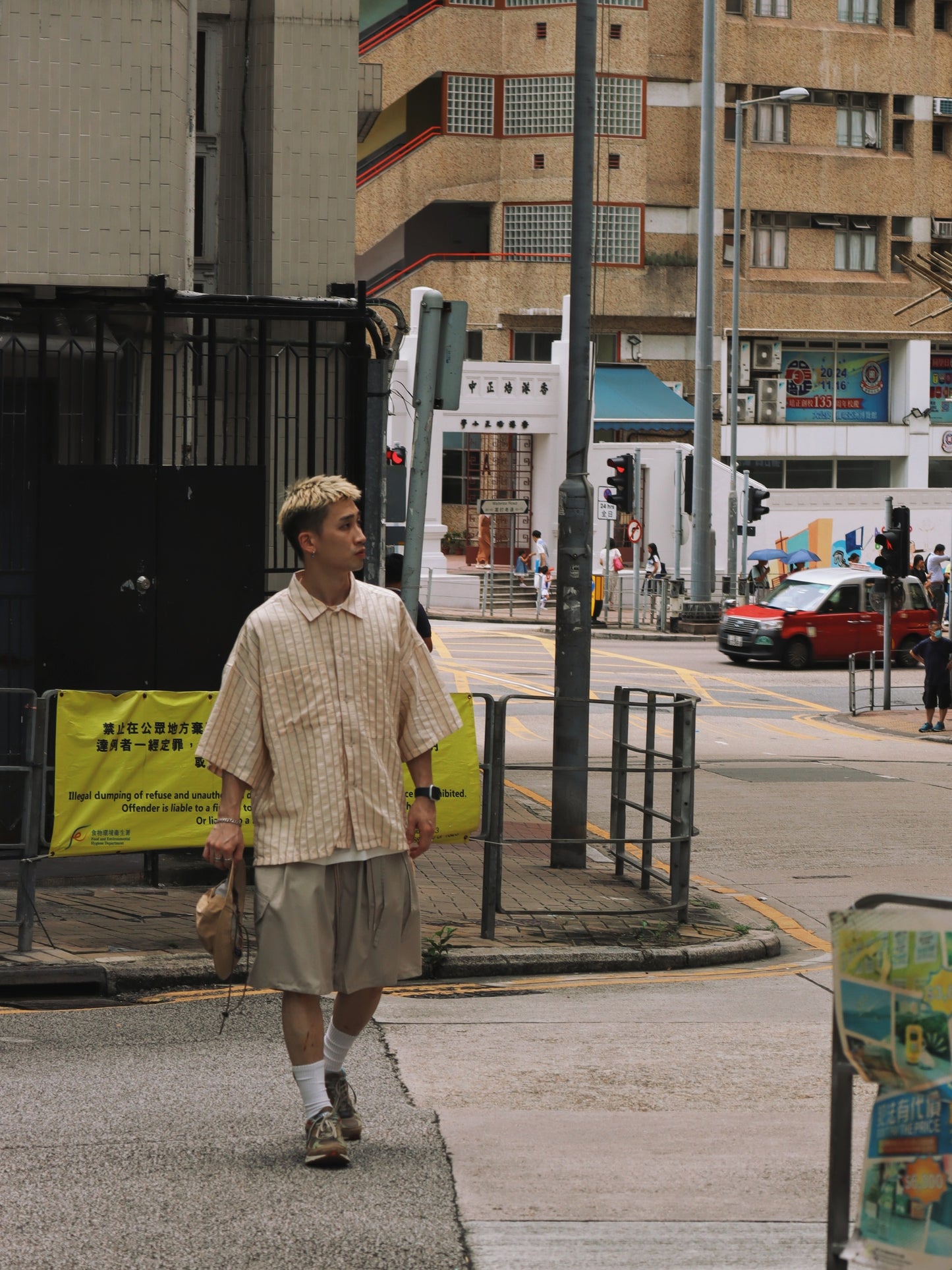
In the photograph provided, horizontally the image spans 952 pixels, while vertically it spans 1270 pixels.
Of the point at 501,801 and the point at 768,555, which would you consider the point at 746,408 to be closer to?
the point at 768,555

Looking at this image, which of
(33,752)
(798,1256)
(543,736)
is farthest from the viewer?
(543,736)

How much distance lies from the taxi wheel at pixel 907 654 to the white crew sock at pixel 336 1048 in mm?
27607

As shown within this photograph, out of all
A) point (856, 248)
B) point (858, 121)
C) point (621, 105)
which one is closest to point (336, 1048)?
point (621, 105)

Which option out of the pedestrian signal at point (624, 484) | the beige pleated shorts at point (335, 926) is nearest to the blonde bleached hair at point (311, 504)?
the beige pleated shorts at point (335, 926)

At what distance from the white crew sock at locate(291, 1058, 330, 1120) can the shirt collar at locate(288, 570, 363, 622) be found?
125 cm

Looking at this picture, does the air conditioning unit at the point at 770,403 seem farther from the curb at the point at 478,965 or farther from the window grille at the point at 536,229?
the curb at the point at 478,965

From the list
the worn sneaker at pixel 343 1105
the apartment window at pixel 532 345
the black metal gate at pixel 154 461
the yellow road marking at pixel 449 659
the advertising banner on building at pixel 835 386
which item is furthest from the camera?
the advertising banner on building at pixel 835 386

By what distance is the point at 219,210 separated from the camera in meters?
11.8

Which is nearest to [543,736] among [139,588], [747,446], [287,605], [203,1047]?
[139,588]

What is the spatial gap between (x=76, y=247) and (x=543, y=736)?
10.8 meters

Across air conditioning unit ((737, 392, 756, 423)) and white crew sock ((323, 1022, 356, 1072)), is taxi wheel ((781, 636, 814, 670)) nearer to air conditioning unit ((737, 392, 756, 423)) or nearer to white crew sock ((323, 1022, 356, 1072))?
air conditioning unit ((737, 392, 756, 423))

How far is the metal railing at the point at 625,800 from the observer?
8.76 m

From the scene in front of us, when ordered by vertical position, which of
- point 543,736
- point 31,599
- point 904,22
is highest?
point 904,22

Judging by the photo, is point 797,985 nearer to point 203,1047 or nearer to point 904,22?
point 203,1047
